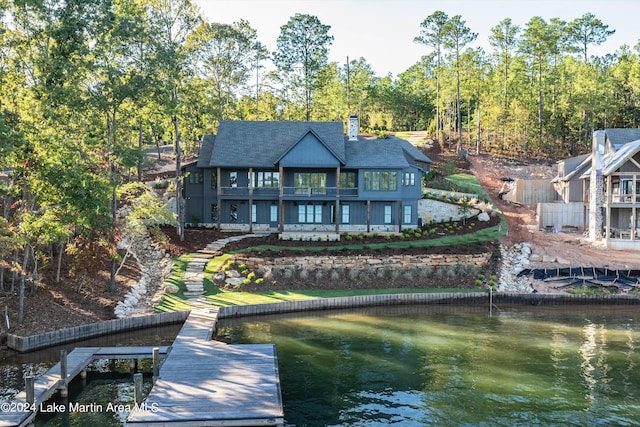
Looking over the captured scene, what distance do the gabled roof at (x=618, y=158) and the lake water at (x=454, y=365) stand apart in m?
13.9

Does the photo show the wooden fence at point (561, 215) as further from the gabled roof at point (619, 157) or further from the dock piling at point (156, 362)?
the dock piling at point (156, 362)

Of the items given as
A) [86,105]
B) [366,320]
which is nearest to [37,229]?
[86,105]

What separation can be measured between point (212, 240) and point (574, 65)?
176ft

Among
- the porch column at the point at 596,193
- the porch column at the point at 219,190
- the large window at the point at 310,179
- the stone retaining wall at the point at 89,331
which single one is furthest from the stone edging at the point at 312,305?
the porch column at the point at 219,190

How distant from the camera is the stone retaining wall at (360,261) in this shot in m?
29.2

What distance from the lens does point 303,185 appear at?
128 ft

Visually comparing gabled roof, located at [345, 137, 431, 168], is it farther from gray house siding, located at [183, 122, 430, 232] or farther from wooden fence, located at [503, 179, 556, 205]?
wooden fence, located at [503, 179, 556, 205]

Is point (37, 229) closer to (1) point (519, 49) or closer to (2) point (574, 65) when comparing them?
(1) point (519, 49)

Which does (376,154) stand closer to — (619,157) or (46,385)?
(619,157)

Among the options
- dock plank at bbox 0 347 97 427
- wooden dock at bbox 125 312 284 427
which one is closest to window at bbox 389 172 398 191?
wooden dock at bbox 125 312 284 427

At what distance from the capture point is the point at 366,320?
24.0 meters

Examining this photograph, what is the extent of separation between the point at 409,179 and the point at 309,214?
7.64 meters

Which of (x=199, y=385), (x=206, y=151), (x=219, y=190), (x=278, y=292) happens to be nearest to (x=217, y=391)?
(x=199, y=385)

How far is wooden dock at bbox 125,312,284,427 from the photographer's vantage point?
12.1 metres
